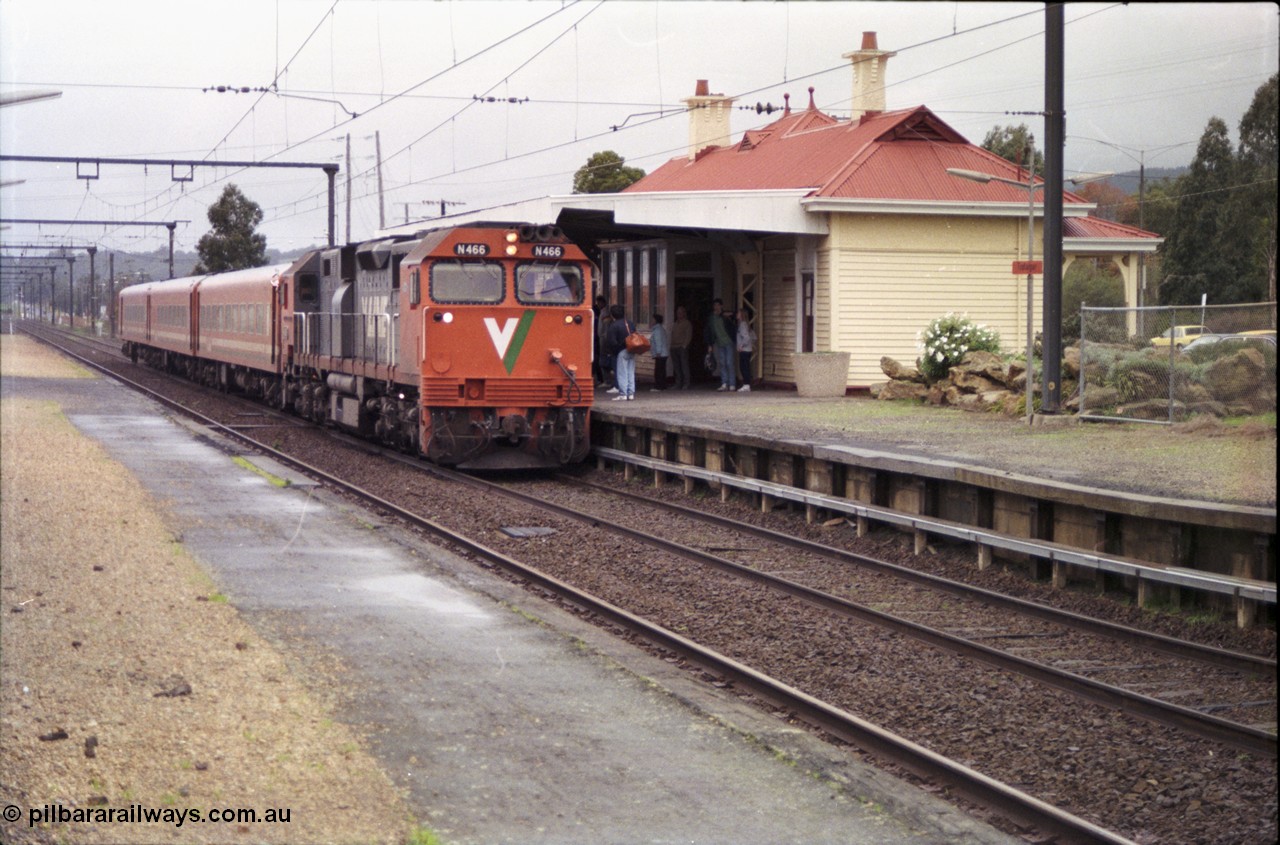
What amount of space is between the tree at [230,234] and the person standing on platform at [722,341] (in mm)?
44679

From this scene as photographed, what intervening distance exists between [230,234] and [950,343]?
51968 mm

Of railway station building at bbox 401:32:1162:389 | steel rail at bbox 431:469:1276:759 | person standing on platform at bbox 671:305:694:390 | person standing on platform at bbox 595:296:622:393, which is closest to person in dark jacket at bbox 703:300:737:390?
person standing on platform at bbox 671:305:694:390

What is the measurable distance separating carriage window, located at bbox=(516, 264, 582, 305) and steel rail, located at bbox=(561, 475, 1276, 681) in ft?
16.8

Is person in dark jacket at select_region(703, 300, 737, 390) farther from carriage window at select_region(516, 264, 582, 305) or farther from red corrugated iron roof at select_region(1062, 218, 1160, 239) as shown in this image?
red corrugated iron roof at select_region(1062, 218, 1160, 239)

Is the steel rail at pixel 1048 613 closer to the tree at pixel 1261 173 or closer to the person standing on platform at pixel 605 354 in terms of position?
the tree at pixel 1261 173

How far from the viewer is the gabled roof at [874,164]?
84.4ft

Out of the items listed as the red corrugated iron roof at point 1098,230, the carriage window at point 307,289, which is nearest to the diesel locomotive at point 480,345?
the carriage window at point 307,289

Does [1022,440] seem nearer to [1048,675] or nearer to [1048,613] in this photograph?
[1048,613]

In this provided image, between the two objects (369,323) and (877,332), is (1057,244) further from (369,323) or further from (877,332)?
(369,323)

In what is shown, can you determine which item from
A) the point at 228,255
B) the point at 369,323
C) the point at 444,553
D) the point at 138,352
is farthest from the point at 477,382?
the point at 228,255

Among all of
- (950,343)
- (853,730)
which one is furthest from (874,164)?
(853,730)

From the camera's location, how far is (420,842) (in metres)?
5.42

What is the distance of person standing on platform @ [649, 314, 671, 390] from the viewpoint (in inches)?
1025

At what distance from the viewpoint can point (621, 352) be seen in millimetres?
23000
